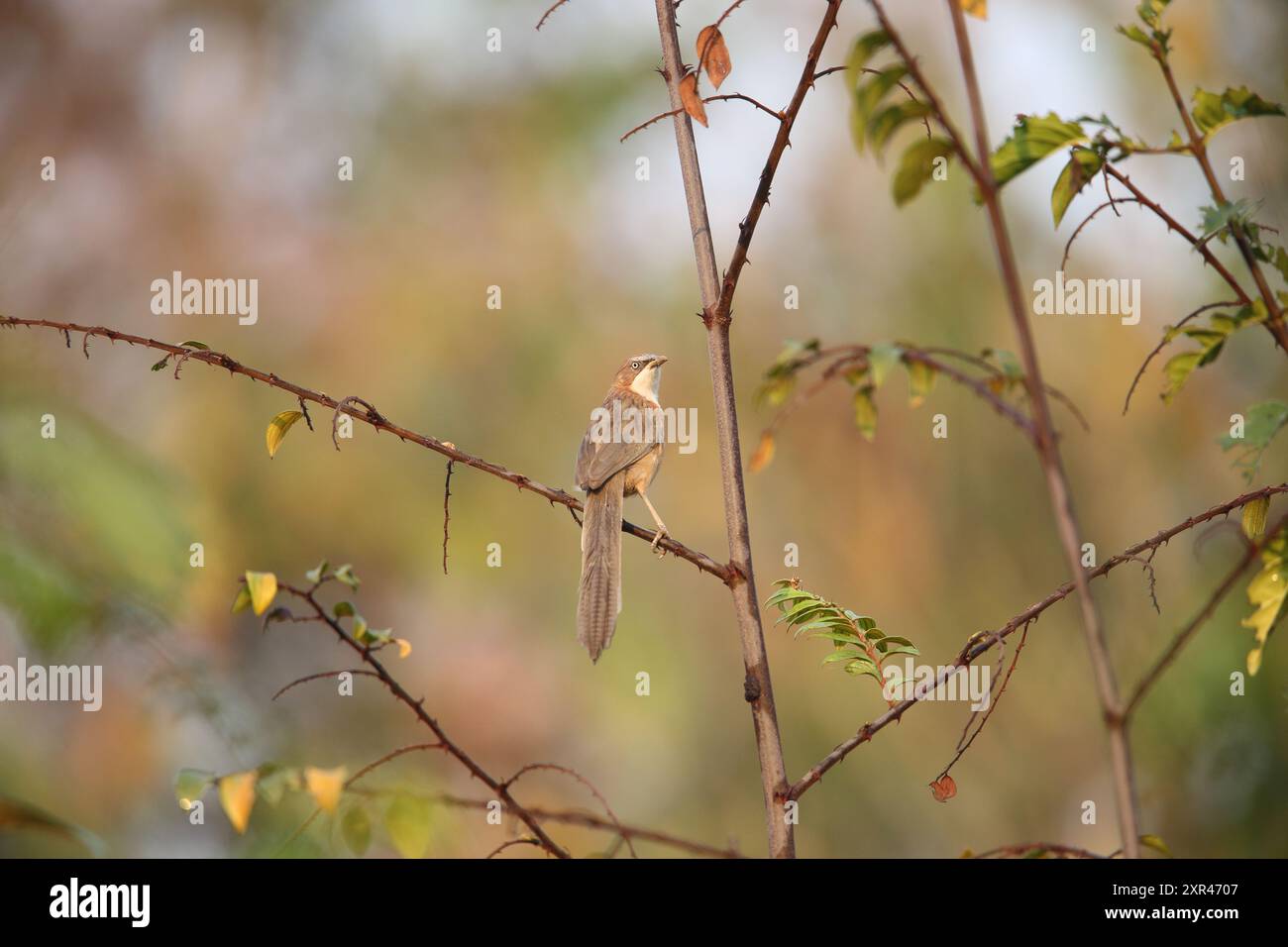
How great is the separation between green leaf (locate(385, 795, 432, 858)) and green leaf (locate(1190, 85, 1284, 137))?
1429 mm

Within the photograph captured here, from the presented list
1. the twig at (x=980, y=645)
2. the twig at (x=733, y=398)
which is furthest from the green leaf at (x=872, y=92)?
the twig at (x=980, y=645)

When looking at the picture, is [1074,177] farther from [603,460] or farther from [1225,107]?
[603,460]

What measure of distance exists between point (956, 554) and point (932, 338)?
1.58 m

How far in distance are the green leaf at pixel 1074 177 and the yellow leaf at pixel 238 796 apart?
1.31 meters

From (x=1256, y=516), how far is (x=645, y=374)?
333 cm

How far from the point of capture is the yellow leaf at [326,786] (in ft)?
3.95

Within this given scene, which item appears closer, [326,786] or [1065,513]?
[1065,513]

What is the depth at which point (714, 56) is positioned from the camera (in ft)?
6.10

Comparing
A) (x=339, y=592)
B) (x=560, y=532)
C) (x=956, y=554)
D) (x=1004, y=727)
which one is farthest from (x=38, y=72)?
(x=1004, y=727)

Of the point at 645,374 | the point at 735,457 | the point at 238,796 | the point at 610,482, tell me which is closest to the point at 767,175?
the point at 735,457

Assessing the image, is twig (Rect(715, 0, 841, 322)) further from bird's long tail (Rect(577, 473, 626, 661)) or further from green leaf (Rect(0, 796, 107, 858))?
green leaf (Rect(0, 796, 107, 858))

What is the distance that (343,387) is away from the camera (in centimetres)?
877

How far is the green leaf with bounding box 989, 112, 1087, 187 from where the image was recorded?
1.40 metres

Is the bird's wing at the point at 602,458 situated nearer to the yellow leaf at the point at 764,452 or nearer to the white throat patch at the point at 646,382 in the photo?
the white throat patch at the point at 646,382
